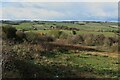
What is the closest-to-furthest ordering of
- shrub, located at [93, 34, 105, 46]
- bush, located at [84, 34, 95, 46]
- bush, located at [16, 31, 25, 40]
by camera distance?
1. bush, located at [16, 31, 25, 40]
2. bush, located at [84, 34, 95, 46]
3. shrub, located at [93, 34, 105, 46]

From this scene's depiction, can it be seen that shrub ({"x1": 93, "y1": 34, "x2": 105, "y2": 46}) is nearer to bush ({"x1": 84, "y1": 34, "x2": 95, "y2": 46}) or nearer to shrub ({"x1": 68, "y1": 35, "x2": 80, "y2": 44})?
bush ({"x1": 84, "y1": 34, "x2": 95, "y2": 46})

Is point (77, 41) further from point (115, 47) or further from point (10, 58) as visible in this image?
point (10, 58)

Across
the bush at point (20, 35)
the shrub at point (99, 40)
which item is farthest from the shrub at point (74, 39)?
the bush at point (20, 35)

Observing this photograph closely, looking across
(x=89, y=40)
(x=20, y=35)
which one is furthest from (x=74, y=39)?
(x=20, y=35)

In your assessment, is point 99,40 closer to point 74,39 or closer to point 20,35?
point 74,39

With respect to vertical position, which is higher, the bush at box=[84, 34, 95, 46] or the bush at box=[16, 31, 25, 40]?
the bush at box=[16, 31, 25, 40]

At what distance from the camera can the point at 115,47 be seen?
2941 centimetres

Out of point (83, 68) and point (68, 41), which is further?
point (68, 41)

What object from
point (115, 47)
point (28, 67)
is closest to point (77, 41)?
point (115, 47)

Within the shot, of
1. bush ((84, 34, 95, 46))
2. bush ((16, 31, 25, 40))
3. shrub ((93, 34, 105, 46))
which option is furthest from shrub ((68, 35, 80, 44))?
bush ((16, 31, 25, 40))

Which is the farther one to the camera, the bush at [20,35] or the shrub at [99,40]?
the shrub at [99,40]

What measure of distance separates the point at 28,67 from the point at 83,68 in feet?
13.0

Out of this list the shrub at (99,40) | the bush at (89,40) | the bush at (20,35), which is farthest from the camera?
the shrub at (99,40)

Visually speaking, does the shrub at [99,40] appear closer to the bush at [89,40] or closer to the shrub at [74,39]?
the bush at [89,40]
